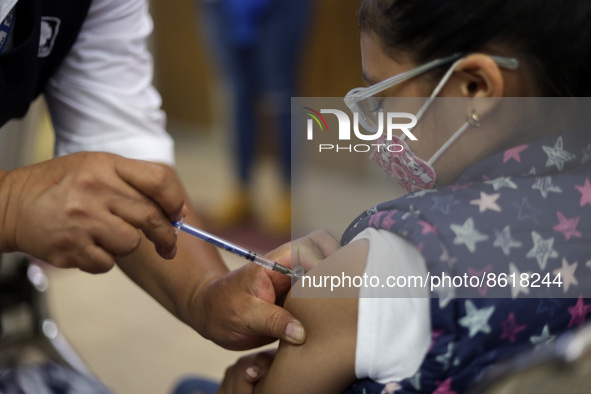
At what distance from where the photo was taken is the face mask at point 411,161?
0.67 metres

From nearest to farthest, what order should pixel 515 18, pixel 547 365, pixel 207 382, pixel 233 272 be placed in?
pixel 547 365 → pixel 515 18 → pixel 233 272 → pixel 207 382

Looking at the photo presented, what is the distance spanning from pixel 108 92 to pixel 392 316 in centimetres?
65

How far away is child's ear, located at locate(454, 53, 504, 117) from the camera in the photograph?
0.62 m

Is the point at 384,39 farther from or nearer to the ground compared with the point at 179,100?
farther from the ground

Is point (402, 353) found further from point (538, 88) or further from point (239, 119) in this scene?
point (239, 119)

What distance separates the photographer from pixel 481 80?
64 cm

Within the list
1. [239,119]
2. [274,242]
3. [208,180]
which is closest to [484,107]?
[274,242]

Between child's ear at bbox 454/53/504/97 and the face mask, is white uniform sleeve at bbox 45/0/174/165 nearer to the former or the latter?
the face mask

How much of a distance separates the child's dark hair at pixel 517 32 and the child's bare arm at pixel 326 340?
212 millimetres

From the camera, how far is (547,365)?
1.36 feet

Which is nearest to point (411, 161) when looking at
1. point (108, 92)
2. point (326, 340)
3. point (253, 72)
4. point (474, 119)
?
point (474, 119)

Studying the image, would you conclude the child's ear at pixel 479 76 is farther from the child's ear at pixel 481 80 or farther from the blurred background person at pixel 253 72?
the blurred background person at pixel 253 72

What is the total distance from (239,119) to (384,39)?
2.47 meters

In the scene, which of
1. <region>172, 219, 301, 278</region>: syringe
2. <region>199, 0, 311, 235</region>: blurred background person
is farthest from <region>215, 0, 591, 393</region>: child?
<region>199, 0, 311, 235</region>: blurred background person
